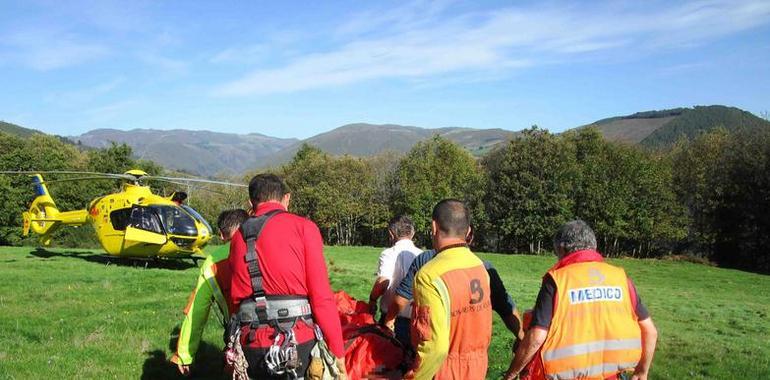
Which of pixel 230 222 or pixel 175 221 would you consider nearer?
pixel 230 222

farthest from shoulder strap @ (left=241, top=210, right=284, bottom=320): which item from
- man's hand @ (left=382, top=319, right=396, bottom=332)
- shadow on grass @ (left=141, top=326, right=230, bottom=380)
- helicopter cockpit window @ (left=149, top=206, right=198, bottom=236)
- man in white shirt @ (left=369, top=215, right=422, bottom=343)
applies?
helicopter cockpit window @ (left=149, top=206, right=198, bottom=236)

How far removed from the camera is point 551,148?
178ft

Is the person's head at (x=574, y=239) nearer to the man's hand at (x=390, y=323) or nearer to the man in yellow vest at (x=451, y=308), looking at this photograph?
the man in yellow vest at (x=451, y=308)

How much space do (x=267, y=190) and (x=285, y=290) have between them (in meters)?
0.86

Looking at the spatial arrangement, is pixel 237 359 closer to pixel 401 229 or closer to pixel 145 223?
pixel 401 229

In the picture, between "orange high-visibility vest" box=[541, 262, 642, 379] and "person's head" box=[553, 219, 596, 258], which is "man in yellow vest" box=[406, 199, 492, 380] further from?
"person's head" box=[553, 219, 596, 258]

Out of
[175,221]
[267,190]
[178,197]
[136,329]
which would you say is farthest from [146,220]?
[267,190]

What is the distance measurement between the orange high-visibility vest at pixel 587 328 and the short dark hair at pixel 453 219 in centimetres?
75

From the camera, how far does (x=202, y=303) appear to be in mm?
5328

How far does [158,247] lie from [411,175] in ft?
146

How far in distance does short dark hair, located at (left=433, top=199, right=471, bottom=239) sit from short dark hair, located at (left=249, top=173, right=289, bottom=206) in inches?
50.9

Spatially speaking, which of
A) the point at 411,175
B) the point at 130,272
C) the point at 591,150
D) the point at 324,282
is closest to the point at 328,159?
the point at 411,175

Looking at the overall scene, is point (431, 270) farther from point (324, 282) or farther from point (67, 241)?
point (67, 241)

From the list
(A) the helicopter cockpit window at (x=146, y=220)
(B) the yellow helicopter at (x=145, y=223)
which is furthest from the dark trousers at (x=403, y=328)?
(A) the helicopter cockpit window at (x=146, y=220)
